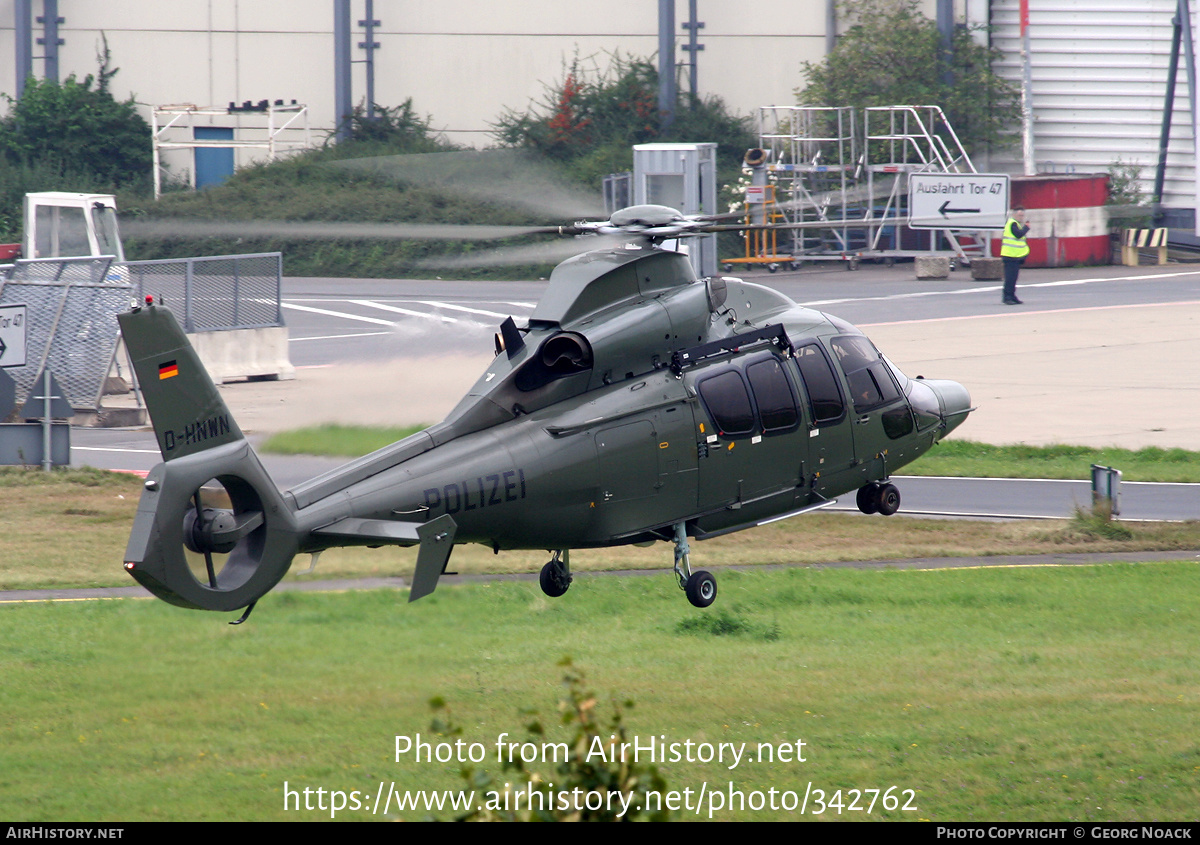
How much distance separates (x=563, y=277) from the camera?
14391mm

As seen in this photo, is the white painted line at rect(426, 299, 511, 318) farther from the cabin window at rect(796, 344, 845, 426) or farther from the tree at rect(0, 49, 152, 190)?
the cabin window at rect(796, 344, 845, 426)

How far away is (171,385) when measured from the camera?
36.0ft

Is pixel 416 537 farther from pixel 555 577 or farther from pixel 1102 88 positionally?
pixel 1102 88

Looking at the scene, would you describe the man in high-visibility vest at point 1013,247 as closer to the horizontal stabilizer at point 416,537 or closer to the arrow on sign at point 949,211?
the arrow on sign at point 949,211

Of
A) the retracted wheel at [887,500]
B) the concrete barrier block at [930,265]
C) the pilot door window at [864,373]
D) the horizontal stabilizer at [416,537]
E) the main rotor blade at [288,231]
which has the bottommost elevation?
the retracted wheel at [887,500]

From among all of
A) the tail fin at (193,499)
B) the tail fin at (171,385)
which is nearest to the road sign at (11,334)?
the tail fin at (193,499)

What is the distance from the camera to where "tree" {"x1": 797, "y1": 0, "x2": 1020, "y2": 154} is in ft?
172

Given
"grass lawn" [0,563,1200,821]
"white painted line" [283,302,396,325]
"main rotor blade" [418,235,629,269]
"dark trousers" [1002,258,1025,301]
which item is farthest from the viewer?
"white painted line" [283,302,396,325]

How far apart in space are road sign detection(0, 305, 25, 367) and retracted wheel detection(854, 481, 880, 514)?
14.6 metres

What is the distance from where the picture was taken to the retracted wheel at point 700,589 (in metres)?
14.3

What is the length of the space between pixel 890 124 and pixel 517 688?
135 feet

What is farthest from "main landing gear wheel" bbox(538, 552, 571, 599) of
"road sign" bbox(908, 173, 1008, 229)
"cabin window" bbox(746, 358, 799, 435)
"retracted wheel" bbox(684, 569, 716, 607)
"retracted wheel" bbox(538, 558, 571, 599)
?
"road sign" bbox(908, 173, 1008, 229)

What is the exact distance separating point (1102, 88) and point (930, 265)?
11980mm

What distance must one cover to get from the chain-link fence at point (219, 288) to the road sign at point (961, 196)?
19531 millimetres
